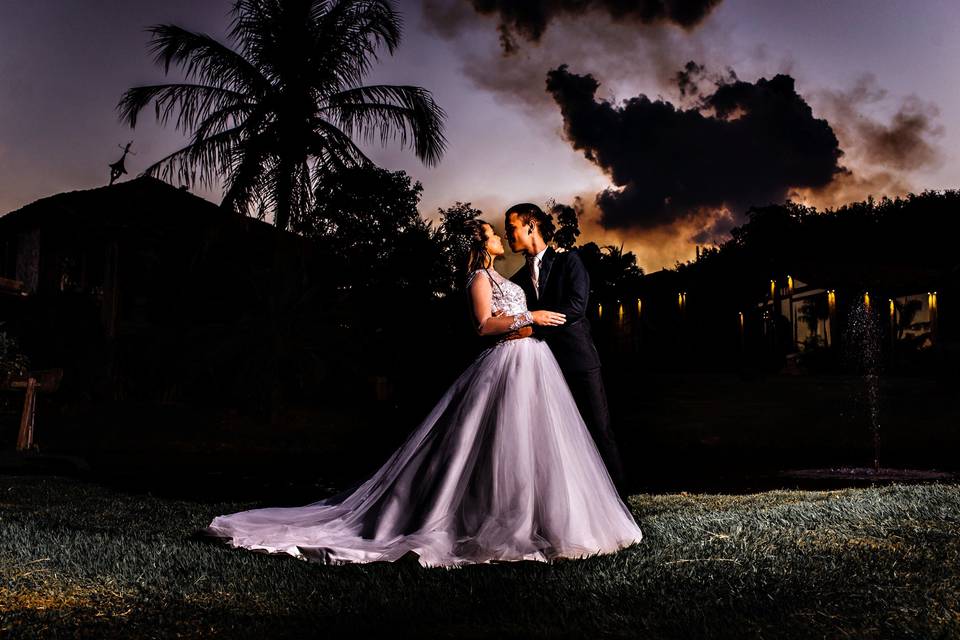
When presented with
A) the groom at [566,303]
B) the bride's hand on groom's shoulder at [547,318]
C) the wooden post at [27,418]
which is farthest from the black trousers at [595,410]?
the wooden post at [27,418]

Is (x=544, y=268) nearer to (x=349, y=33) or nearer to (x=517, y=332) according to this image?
(x=517, y=332)

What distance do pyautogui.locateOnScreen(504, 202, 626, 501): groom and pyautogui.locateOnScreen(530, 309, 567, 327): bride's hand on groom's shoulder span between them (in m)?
0.10

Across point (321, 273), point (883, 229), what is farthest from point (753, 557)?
point (883, 229)

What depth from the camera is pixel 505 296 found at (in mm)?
5648

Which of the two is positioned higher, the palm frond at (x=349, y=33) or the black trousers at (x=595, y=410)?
the palm frond at (x=349, y=33)

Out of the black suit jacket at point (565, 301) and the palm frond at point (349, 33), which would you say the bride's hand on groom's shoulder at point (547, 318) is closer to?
the black suit jacket at point (565, 301)

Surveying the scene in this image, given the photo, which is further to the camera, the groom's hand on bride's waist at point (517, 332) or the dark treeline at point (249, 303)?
the dark treeline at point (249, 303)

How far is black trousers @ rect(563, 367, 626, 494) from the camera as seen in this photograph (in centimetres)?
593

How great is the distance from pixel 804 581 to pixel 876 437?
944 centimetres

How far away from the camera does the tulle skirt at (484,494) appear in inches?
195

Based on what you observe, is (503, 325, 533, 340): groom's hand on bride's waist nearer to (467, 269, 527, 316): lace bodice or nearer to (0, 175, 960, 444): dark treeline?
(467, 269, 527, 316): lace bodice

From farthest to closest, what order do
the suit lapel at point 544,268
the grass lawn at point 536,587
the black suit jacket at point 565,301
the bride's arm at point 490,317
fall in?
the suit lapel at point 544,268 → the black suit jacket at point 565,301 → the bride's arm at point 490,317 → the grass lawn at point 536,587

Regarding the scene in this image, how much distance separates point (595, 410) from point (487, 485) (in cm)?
110

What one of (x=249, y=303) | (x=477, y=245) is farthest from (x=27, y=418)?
(x=249, y=303)
